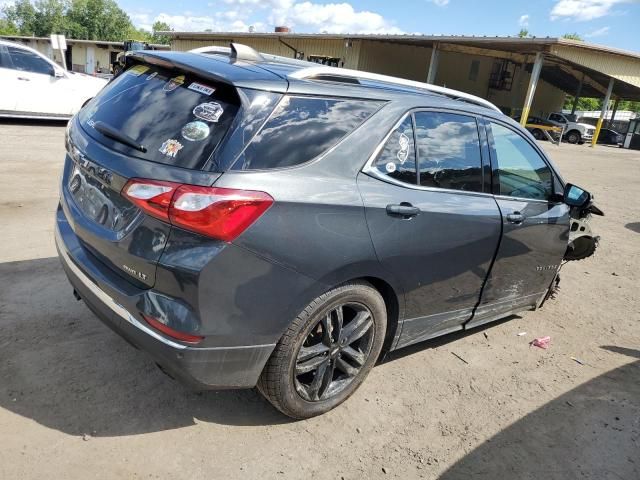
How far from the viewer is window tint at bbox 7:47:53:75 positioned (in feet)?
34.8

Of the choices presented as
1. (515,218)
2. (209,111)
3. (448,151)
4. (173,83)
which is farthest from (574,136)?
(209,111)

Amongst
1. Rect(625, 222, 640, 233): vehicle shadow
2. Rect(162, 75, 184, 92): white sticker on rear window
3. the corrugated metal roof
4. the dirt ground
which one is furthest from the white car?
the corrugated metal roof

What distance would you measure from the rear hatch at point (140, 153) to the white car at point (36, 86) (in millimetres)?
8627

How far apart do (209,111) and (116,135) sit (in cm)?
53

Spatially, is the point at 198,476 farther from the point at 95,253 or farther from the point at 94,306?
the point at 95,253

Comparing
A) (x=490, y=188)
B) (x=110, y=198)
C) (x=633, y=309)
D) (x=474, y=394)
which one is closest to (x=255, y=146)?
(x=110, y=198)

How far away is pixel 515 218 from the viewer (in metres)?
3.48

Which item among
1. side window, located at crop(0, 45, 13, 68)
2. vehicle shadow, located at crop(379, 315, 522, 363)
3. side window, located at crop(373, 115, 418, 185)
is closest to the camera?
side window, located at crop(373, 115, 418, 185)

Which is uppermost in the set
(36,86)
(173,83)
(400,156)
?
(173,83)

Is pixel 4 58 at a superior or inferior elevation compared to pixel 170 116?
inferior

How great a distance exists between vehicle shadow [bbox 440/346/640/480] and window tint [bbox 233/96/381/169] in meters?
1.78

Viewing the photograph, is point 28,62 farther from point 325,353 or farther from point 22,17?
point 22,17

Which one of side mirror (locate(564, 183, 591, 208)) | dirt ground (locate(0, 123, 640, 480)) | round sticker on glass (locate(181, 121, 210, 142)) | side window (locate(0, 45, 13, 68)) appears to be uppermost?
round sticker on glass (locate(181, 121, 210, 142))

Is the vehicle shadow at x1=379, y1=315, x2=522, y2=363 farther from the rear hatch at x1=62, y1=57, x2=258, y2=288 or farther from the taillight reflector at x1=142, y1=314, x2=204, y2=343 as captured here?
the rear hatch at x1=62, y1=57, x2=258, y2=288
